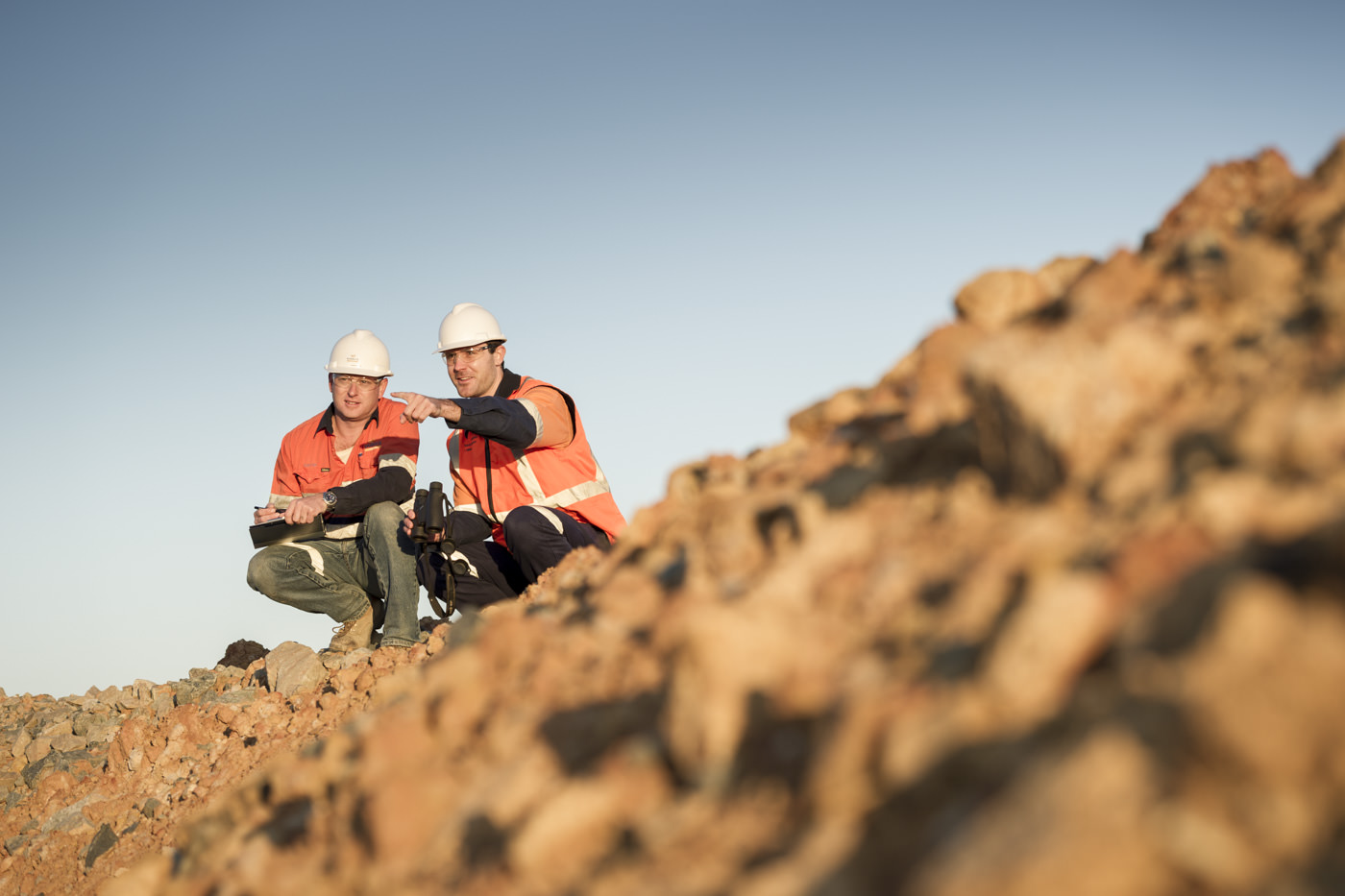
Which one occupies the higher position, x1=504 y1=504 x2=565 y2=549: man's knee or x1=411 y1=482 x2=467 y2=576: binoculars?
x1=411 y1=482 x2=467 y2=576: binoculars

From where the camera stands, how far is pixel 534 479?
25.8 feet

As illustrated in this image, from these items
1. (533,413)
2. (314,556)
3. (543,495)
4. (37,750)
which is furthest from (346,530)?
(37,750)

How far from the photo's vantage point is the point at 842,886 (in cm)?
178

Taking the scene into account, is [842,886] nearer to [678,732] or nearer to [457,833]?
[678,732]

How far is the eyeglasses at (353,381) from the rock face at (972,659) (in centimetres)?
509

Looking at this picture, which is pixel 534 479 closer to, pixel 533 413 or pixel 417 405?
pixel 533 413

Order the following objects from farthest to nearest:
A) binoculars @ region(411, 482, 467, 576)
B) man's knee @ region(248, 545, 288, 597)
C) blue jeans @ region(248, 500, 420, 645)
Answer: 1. man's knee @ region(248, 545, 288, 597)
2. blue jeans @ region(248, 500, 420, 645)
3. binoculars @ region(411, 482, 467, 576)

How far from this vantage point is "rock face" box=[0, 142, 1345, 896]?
1629 mm

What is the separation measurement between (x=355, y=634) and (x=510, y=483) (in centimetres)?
220

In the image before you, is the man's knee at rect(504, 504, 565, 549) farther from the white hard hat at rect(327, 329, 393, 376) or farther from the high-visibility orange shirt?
the white hard hat at rect(327, 329, 393, 376)

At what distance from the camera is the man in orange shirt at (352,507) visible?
26.5 feet

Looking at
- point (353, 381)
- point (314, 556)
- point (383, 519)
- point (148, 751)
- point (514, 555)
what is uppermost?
point (353, 381)

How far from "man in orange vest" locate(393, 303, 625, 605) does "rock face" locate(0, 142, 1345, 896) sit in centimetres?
339

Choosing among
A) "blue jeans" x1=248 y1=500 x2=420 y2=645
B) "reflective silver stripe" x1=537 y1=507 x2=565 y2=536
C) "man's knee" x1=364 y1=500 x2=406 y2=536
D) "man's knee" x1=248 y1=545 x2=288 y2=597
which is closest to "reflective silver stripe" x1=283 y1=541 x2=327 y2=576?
"blue jeans" x1=248 y1=500 x2=420 y2=645
